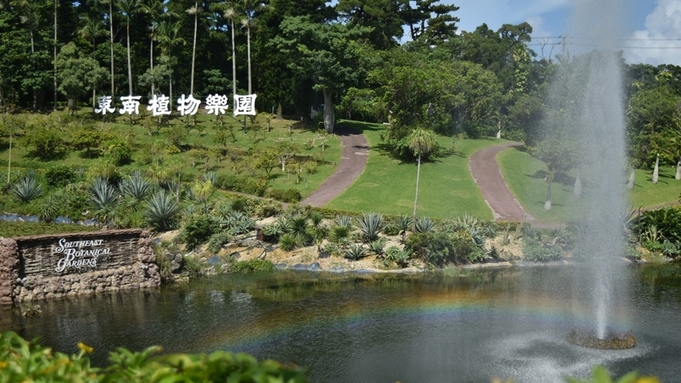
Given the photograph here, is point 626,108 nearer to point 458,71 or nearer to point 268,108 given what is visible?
point 458,71

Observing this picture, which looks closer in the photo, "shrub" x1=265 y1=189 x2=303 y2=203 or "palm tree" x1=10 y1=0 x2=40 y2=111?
"shrub" x1=265 y1=189 x2=303 y2=203

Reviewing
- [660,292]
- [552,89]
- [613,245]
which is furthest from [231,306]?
[552,89]

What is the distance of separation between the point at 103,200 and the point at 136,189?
1989mm

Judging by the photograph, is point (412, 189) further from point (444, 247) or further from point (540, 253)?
point (444, 247)

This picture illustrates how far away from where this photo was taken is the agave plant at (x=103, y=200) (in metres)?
34.8

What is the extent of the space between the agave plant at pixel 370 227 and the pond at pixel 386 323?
3.43 meters

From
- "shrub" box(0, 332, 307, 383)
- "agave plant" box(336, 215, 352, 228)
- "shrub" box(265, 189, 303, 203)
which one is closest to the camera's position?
"shrub" box(0, 332, 307, 383)

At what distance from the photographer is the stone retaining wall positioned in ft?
73.6

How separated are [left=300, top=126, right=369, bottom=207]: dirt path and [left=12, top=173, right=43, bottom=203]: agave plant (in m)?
16.8

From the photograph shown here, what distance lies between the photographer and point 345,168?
4891 centimetres

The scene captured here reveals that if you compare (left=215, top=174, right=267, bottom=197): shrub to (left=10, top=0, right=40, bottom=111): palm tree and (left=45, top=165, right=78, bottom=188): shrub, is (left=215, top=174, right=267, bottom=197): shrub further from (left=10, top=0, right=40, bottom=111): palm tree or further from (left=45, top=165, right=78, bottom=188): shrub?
(left=10, top=0, right=40, bottom=111): palm tree

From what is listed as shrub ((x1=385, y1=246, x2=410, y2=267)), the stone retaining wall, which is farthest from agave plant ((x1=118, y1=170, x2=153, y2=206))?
shrub ((x1=385, y1=246, x2=410, y2=267))

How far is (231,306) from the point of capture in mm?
21953

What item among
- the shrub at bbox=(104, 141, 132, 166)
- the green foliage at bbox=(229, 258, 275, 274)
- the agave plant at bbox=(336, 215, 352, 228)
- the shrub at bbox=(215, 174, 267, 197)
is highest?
the shrub at bbox=(104, 141, 132, 166)
